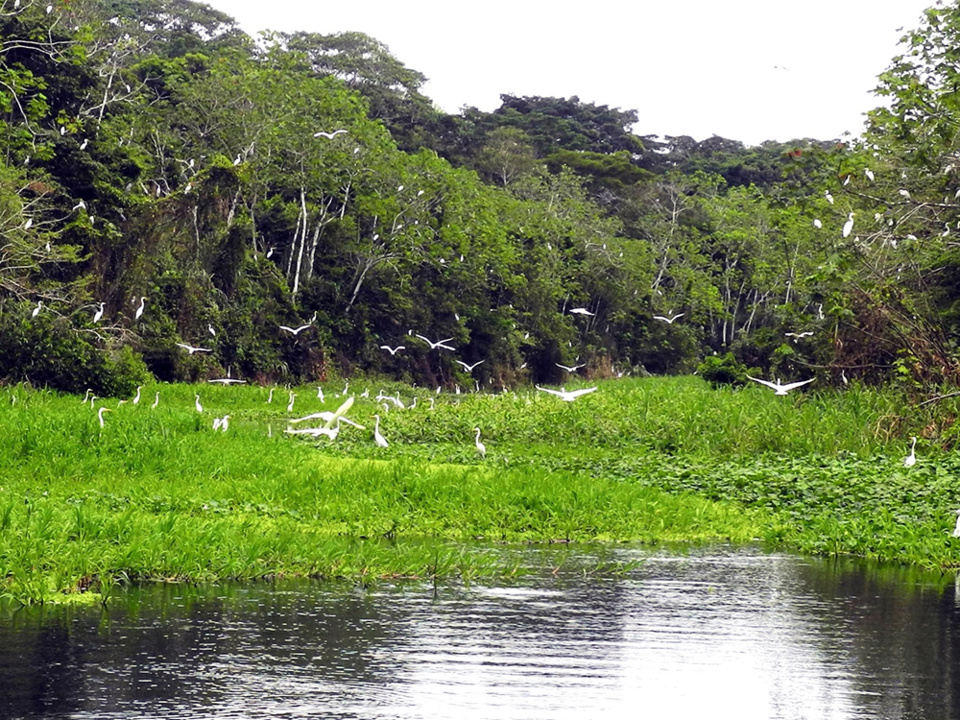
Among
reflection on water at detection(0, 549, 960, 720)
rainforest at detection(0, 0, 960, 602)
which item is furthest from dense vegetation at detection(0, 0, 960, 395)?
reflection on water at detection(0, 549, 960, 720)

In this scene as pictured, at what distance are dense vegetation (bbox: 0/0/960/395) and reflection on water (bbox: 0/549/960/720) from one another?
9.51m

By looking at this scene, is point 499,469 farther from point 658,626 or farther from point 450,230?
point 450,230

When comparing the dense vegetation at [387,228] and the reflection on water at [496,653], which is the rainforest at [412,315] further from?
the reflection on water at [496,653]

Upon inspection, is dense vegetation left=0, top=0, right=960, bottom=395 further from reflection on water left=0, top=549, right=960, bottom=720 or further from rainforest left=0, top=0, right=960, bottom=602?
reflection on water left=0, top=549, right=960, bottom=720

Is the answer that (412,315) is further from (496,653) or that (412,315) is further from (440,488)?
(496,653)

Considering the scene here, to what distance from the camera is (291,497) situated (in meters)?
14.8

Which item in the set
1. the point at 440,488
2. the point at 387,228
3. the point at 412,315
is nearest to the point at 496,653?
the point at 440,488

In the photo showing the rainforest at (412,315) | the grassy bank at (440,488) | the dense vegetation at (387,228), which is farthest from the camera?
the dense vegetation at (387,228)

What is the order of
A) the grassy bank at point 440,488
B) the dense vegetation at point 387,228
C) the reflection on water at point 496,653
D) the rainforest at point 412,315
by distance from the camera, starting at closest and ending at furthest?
the reflection on water at point 496,653
the grassy bank at point 440,488
the rainforest at point 412,315
the dense vegetation at point 387,228

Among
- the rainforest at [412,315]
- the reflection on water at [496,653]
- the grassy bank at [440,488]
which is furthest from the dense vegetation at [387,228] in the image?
the reflection on water at [496,653]

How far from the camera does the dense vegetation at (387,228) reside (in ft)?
78.5

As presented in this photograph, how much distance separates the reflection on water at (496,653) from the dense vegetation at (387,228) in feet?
31.2

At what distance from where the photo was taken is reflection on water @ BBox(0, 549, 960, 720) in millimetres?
7539

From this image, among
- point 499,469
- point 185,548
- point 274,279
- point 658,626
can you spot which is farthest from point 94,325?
point 658,626
